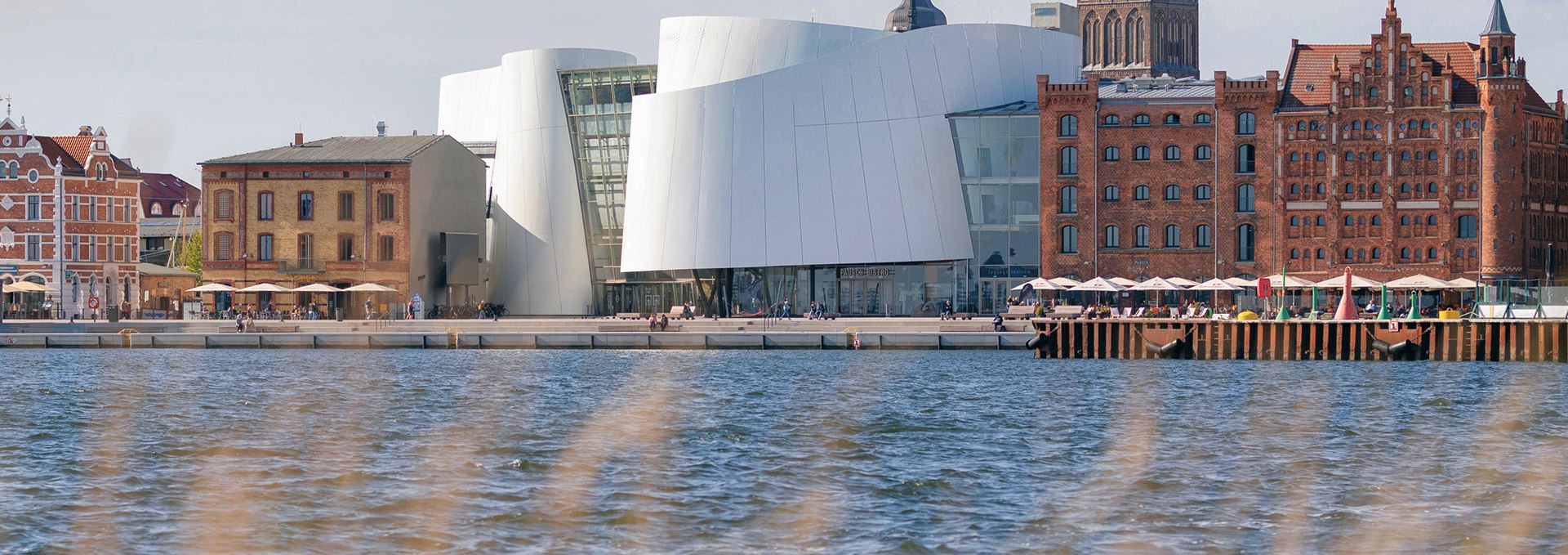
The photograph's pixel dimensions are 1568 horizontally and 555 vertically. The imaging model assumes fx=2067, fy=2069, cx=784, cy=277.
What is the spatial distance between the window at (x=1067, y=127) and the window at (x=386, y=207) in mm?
34111

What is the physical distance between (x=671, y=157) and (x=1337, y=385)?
50263mm

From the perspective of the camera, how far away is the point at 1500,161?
99000 mm

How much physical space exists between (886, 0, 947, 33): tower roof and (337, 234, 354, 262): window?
37.4 m

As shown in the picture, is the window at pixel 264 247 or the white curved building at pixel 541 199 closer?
the window at pixel 264 247

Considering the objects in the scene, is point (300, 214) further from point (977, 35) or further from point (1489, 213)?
point (1489, 213)

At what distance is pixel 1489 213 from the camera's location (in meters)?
99.0

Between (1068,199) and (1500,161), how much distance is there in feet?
67.5

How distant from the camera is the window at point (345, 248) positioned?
10681 cm

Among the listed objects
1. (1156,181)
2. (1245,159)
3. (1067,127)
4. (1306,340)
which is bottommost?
(1306,340)

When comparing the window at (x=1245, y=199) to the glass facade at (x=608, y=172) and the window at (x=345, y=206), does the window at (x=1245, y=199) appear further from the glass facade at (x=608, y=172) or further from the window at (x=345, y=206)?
the window at (x=345, y=206)

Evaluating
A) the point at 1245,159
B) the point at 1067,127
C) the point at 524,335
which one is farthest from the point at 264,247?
the point at 1245,159

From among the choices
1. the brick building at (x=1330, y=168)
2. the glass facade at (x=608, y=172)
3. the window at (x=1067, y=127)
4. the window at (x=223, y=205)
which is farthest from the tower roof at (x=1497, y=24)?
the window at (x=223, y=205)

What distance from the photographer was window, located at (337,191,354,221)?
10706 cm

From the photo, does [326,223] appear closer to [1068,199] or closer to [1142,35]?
[1068,199]
